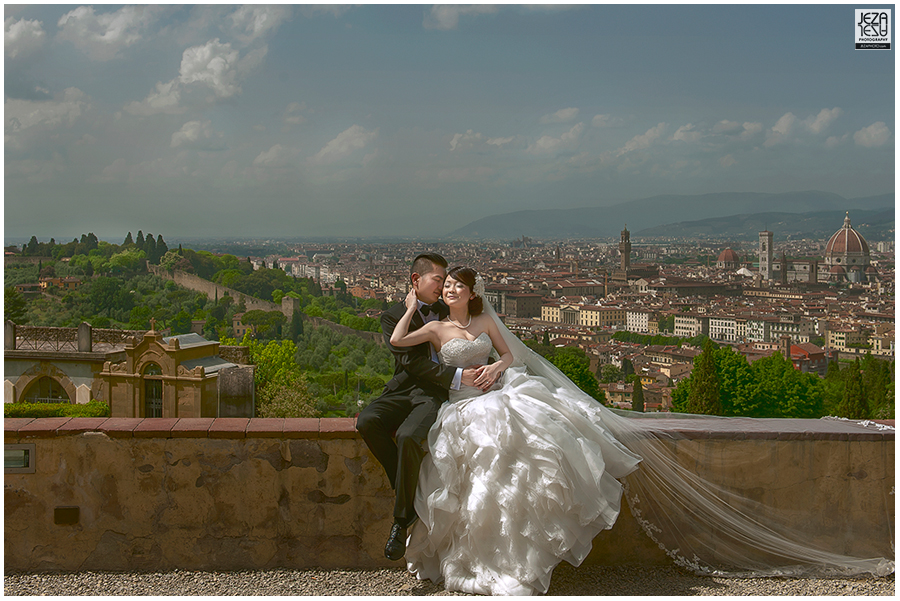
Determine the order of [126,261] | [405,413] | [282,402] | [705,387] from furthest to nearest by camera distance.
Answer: [126,261] → [705,387] → [282,402] → [405,413]

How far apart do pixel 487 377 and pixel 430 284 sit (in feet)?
1.07

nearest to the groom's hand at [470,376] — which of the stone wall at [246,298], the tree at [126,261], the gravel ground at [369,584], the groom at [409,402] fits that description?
the groom at [409,402]

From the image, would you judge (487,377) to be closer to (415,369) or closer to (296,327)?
(415,369)

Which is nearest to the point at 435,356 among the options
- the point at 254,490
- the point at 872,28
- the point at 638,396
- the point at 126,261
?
the point at 254,490

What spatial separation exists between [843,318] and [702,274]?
2580 cm

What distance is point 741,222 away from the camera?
9056cm

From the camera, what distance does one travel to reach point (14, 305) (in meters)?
37.9

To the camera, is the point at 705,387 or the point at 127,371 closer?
the point at 127,371

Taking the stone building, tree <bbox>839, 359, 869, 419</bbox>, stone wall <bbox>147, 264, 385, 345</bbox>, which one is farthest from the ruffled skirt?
stone wall <bbox>147, 264, 385, 345</bbox>

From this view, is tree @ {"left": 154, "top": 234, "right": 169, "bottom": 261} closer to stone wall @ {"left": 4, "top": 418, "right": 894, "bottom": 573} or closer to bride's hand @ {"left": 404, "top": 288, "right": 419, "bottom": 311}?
stone wall @ {"left": 4, "top": 418, "right": 894, "bottom": 573}

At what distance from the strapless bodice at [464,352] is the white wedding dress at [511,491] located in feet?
0.48

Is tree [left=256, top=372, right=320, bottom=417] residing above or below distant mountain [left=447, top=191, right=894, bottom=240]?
below

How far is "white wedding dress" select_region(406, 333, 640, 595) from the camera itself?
5.61 ft

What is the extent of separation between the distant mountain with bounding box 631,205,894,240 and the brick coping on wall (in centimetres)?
8929
